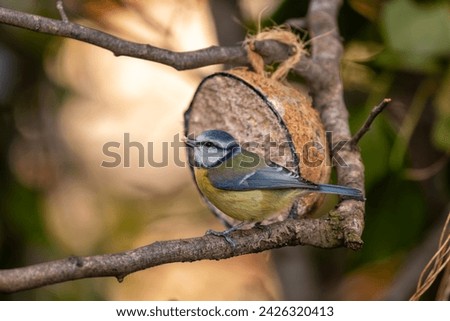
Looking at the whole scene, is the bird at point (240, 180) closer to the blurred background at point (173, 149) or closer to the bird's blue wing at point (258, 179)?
the bird's blue wing at point (258, 179)

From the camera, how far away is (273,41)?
1493 mm

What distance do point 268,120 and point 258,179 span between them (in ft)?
0.39

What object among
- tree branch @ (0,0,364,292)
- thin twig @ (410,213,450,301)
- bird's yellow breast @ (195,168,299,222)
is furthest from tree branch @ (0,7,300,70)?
thin twig @ (410,213,450,301)

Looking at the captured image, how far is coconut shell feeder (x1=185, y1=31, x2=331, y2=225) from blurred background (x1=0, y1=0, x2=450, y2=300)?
0.29 metres

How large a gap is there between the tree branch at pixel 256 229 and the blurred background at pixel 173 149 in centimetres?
19

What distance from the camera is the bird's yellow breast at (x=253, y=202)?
1.39 m

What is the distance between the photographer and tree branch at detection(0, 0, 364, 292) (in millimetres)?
899

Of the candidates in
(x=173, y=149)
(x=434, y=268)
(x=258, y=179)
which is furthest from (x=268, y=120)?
(x=173, y=149)

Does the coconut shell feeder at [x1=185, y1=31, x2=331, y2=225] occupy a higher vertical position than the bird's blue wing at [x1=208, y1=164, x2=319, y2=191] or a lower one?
higher

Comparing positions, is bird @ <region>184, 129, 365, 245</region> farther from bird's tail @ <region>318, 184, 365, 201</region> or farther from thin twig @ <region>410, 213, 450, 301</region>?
thin twig @ <region>410, 213, 450, 301</region>

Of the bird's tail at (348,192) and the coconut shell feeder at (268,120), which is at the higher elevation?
the coconut shell feeder at (268,120)

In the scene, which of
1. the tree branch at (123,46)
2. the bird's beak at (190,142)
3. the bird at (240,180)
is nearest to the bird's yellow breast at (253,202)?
the bird at (240,180)

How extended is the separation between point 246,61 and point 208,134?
0.17 metres
